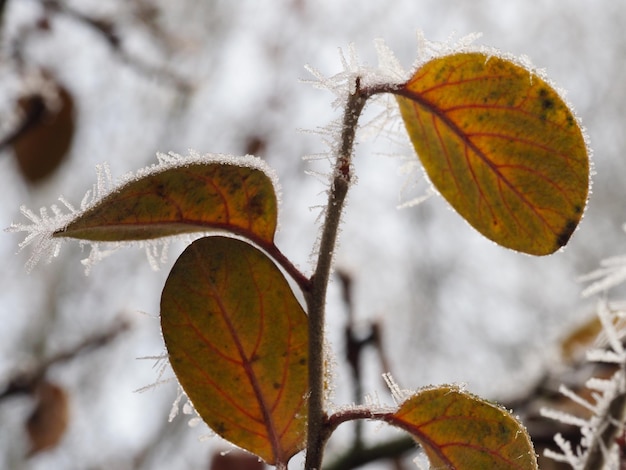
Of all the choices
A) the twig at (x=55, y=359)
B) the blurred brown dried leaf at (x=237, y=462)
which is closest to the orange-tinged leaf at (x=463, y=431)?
the blurred brown dried leaf at (x=237, y=462)

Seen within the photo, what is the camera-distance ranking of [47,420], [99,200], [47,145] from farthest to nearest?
[47,145] → [47,420] → [99,200]

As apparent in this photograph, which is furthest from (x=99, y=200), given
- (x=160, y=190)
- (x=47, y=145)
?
(x=47, y=145)

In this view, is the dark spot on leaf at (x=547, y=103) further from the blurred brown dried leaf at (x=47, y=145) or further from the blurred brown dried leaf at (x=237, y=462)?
the blurred brown dried leaf at (x=47, y=145)

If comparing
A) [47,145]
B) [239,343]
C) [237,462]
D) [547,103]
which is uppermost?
[47,145]

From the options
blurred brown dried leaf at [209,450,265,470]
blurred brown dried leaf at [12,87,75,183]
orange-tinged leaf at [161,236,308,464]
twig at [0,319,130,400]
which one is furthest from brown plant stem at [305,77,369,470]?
blurred brown dried leaf at [12,87,75,183]

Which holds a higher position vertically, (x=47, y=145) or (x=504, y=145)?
(x=47, y=145)

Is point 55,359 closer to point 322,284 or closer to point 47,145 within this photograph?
point 47,145

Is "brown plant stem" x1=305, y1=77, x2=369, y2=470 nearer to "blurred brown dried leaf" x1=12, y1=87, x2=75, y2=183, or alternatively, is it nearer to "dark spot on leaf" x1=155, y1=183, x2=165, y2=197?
"dark spot on leaf" x1=155, y1=183, x2=165, y2=197
